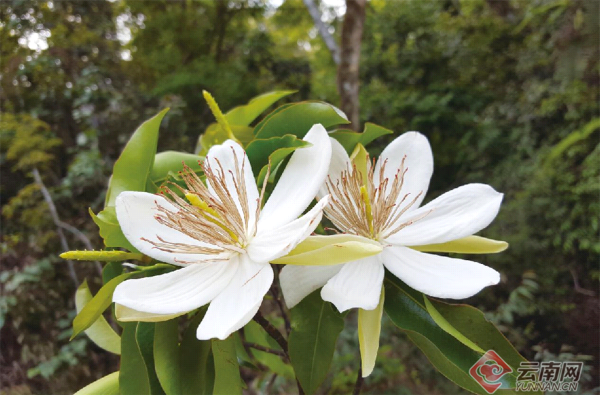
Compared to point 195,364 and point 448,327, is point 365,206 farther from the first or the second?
point 195,364

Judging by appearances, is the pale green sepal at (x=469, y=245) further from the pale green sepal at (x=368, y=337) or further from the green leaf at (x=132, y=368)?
the green leaf at (x=132, y=368)

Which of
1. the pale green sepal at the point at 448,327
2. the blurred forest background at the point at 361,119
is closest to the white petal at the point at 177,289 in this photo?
the pale green sepal at the point at 448,327

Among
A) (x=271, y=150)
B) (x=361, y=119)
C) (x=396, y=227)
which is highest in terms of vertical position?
(x=271, y=150)

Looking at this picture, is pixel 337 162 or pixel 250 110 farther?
pixel 250 110

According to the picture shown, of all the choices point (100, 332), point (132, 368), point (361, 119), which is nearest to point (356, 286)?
point (132, 368)

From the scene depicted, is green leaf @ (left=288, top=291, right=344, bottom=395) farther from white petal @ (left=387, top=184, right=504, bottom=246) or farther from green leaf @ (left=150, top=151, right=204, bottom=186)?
green leaf @ (left=150, top=151, right=204, bottom=186)

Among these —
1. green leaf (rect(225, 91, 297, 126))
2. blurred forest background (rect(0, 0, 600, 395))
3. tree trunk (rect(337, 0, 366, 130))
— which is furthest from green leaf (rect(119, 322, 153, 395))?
blurred forest background (rect(0, 0, 600, 395))
